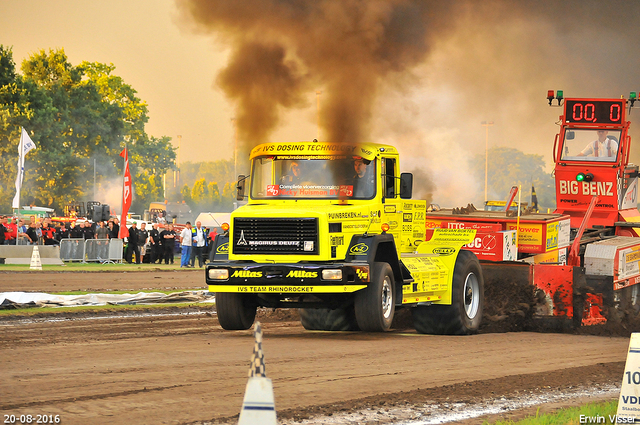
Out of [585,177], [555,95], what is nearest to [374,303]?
[585,177]

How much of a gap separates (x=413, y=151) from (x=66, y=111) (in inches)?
2486

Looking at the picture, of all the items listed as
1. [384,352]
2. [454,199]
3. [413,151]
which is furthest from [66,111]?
[384,352]

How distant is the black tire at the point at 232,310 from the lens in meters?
13.4

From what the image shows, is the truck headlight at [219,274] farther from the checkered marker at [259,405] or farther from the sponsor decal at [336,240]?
the checkered marker at [259,405]

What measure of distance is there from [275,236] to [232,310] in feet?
4.94

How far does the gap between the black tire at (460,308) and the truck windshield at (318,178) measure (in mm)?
2211

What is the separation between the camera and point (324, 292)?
12.5 m

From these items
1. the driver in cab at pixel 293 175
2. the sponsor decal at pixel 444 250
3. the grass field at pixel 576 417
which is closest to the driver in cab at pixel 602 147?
the sponsor decal at pixel 444 250

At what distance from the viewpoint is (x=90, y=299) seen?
716 inches

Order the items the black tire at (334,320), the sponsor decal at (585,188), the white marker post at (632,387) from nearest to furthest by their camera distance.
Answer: the white marker post at (632,387) < the black tire at (334,320) < the sponsor decal at (585,188)

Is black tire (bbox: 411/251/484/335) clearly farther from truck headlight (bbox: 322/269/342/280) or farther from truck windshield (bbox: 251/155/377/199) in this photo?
truck headlight (bbox: 322/269/342/280)

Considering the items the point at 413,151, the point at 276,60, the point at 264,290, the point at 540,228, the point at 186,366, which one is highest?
the point at 276,60

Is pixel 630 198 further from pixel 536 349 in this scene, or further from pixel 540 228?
pixel 536 349

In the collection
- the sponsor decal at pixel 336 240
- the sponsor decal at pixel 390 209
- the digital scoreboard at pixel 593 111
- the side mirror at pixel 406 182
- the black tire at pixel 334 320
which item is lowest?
the black tire at pixel 334 320
